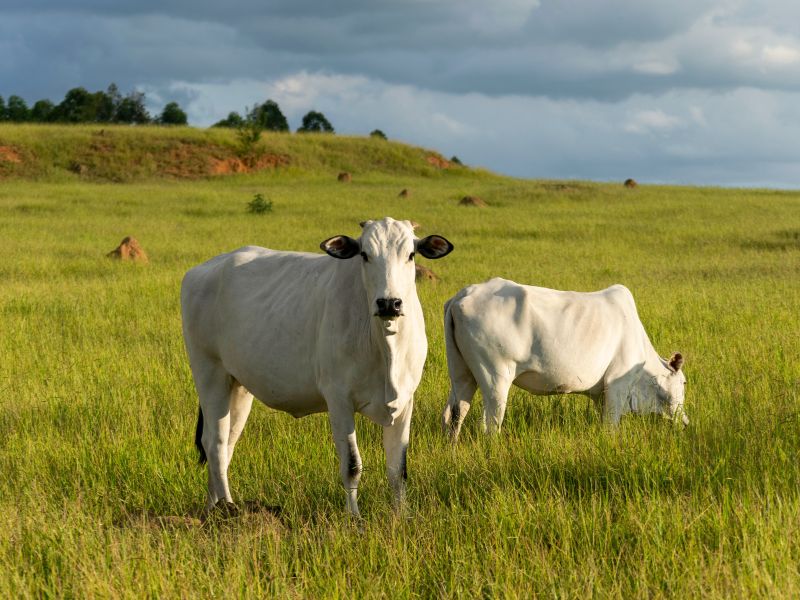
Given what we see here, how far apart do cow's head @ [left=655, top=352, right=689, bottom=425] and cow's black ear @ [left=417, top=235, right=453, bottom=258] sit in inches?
139

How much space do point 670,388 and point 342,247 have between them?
4.12 meters

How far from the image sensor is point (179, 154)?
184 feet

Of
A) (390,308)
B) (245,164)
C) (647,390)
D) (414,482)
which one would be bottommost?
(414,482)

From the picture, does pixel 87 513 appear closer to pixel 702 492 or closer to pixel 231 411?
pixel 231 411

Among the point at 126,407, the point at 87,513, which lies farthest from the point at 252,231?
the point at 87,513

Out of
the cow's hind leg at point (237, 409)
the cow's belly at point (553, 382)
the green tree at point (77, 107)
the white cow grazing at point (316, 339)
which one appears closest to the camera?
the white cow grazing at point (316, 339)

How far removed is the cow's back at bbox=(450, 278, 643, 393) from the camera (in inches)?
311

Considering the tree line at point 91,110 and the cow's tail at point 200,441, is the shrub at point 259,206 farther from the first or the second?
the tree line at point 91,110

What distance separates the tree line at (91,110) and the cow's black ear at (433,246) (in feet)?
284

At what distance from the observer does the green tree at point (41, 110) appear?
307 feet

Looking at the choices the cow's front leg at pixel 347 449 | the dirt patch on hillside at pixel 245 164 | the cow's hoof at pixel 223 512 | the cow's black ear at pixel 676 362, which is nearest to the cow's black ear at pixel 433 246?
the cow's front leg at pixel 347 449

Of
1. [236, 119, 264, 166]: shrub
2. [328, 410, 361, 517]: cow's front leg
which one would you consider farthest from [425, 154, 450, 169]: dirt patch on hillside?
[328, 410, 361, 517]: cow's front leg

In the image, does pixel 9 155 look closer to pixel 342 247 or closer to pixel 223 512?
pixel 223 512

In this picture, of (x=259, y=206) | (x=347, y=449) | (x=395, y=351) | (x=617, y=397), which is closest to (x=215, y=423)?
(x=347, y=449)
